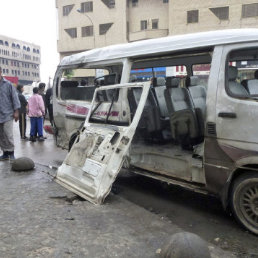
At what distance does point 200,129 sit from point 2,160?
3.98 metres

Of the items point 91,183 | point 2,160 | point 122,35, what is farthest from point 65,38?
point 91,183

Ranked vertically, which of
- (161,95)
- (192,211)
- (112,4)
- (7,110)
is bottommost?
(192,211)

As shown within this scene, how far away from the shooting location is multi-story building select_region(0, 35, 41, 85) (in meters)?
98.5

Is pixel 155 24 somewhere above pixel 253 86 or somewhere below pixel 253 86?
above

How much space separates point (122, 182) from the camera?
539 cm

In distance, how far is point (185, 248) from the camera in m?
2.45

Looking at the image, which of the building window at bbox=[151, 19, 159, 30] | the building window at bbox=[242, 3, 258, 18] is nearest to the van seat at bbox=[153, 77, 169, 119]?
the building window at bbox=[242, 3, 258, 18]

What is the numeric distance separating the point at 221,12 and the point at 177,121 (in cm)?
2885

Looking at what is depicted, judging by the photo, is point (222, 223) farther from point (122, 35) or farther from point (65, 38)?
point (65, 38)

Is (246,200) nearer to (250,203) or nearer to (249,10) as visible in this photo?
(250,203)

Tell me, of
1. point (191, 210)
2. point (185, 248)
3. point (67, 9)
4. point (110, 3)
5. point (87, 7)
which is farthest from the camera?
point (67, 9)

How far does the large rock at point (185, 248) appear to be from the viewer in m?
2.43

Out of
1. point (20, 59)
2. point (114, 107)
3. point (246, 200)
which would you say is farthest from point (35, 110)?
point (20, 59)

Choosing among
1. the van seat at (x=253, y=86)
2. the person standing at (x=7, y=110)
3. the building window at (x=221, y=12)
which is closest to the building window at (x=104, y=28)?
the building window at (x=221, y=12)
